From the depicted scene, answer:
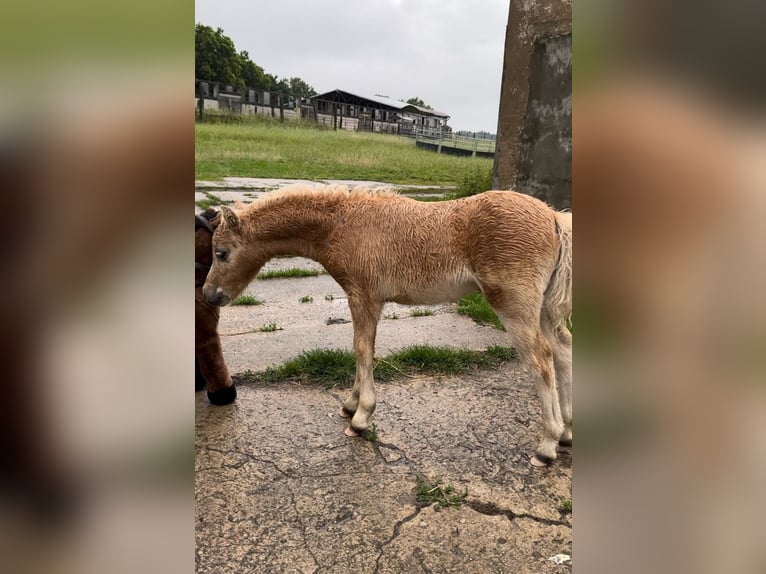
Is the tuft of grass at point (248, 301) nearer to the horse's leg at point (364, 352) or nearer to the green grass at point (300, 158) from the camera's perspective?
the horse's leg at point (364, 352)

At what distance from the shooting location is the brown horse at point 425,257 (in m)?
2.79

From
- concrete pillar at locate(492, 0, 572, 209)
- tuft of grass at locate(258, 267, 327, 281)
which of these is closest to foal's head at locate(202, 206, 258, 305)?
concrete pillar at locate(492, 0, 572, 209)

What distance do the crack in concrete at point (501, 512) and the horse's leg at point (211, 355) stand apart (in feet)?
5.67

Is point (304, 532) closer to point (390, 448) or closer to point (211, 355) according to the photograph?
point (390, 448)

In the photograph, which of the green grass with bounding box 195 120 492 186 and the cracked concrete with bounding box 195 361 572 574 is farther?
the green grass with bounding box 195 120 492 186

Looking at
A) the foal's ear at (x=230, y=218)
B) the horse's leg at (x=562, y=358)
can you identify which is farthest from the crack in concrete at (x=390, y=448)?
the foal's ear at (x=230, y=218)

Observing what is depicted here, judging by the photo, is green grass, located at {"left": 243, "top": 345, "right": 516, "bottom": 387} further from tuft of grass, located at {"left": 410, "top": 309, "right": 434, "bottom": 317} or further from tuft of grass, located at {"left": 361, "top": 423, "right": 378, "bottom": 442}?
tuft of grass, located at {"left": 410, "top": 309, "right": 434, "bottom": 317}

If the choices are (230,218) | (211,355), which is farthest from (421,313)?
(230,218)

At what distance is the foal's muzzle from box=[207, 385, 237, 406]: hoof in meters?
0.60

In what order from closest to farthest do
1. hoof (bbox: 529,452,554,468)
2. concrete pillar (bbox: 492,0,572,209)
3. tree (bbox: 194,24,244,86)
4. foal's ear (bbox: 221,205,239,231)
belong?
hoof (bbox: 529,452,554,468), foal's ear (bbox: 221,205,239,231), concrete pillar (bbox: 492,0,572,209), tree (bbox: 194,24,244,86)

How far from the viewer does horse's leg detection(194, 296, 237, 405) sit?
3.26m
